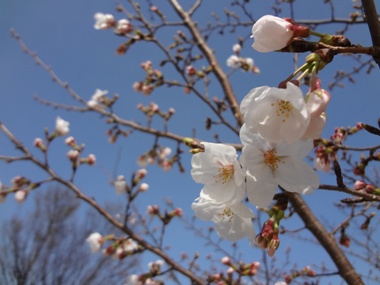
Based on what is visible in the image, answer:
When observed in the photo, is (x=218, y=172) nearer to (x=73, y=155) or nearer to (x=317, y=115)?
(x=317, y=115)

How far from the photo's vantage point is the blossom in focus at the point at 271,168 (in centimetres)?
72

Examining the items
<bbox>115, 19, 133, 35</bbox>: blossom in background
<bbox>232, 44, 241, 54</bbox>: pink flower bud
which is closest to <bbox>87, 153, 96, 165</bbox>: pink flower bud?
<bbox>115, 19, 133, 35</bbox>: blossom in background

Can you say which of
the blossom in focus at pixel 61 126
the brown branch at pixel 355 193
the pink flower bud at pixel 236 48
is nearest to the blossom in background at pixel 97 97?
the blossom in focus at pixel 61 126

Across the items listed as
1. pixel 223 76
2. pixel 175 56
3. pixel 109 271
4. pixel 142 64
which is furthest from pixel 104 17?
pixel 109 271

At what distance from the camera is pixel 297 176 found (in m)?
0.76

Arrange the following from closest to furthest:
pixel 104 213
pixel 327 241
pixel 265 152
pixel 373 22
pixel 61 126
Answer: pixel 373 22 < pixel 265 152 < pixel 327 241 < pixel 104 213 < pixel 61 126

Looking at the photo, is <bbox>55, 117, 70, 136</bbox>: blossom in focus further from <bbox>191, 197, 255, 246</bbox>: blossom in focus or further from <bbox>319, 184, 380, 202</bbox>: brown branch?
<bbox>319, 184, 380, 202</bbox>: brown branch

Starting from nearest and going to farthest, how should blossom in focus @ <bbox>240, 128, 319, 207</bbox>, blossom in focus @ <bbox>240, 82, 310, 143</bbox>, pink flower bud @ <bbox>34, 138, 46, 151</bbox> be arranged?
blossom in focus @ <bbox>240, 82, 310, 143</bbox> < blossom in focus @ <bbox>240, 128, 319, 207</bbox> < pink flower bud @ <bbox>34, 138, 46, 151</bbox>

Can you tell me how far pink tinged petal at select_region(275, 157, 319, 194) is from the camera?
2.43 feet

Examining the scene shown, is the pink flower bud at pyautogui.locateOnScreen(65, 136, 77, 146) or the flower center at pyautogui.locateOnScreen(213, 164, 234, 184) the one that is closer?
the flower center at pyautogui.locateOnScreen(213, 164, 234, 184)

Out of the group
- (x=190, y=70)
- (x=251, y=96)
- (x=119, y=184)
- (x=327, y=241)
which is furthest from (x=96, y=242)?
(x=251, y=96)

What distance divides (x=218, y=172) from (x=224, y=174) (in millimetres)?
25

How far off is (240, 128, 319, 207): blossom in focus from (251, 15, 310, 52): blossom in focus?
0.17 meters

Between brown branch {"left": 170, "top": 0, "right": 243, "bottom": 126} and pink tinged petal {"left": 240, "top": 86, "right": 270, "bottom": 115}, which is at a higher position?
brown branch {"left": 170, "top": 0, "right": 243, "bottom": 126}
